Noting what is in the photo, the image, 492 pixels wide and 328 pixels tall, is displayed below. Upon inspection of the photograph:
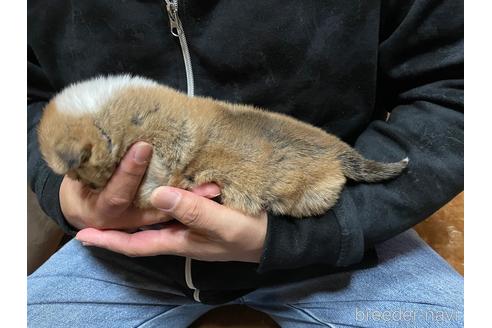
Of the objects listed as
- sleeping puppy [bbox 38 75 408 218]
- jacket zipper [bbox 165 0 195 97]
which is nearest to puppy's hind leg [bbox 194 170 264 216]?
sleeping puppy [bbox 38 75 408 218]

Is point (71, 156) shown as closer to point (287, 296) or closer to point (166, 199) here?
point (166, 199)

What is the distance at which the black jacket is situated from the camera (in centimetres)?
80

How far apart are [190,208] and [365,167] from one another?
0.31 m

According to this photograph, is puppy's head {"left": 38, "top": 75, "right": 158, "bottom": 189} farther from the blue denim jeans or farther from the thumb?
the blue denim jeans

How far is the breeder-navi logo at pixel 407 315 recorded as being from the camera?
83 centimetres

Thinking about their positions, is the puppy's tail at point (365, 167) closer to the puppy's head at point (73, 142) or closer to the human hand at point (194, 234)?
the human hand at point (194, 234)

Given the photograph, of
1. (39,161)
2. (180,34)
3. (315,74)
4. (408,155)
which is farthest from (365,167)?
(39,161)

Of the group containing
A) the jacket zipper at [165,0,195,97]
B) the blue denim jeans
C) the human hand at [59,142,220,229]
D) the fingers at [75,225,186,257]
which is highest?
the jacket zipper at [165,0,195,97]

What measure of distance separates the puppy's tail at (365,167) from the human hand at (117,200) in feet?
0.73

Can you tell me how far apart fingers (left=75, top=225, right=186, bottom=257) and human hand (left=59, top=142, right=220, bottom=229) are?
0.02m

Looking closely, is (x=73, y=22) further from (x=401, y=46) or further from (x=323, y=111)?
(x=401, y=46)

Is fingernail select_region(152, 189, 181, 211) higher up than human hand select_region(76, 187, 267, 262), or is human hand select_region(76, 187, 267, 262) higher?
fingernail select_region(152, 189, 181, 211)

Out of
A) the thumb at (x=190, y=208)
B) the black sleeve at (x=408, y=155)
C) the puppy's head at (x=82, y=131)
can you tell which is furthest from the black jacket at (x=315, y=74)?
the puppy's head at (x=82, y=131)

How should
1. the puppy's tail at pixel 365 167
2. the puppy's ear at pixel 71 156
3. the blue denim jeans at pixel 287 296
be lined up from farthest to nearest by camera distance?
the blue denim jeans at pixel 287 296
the puppy's tail at pixel 365 167
the puppy's ear at pixel 71 156
